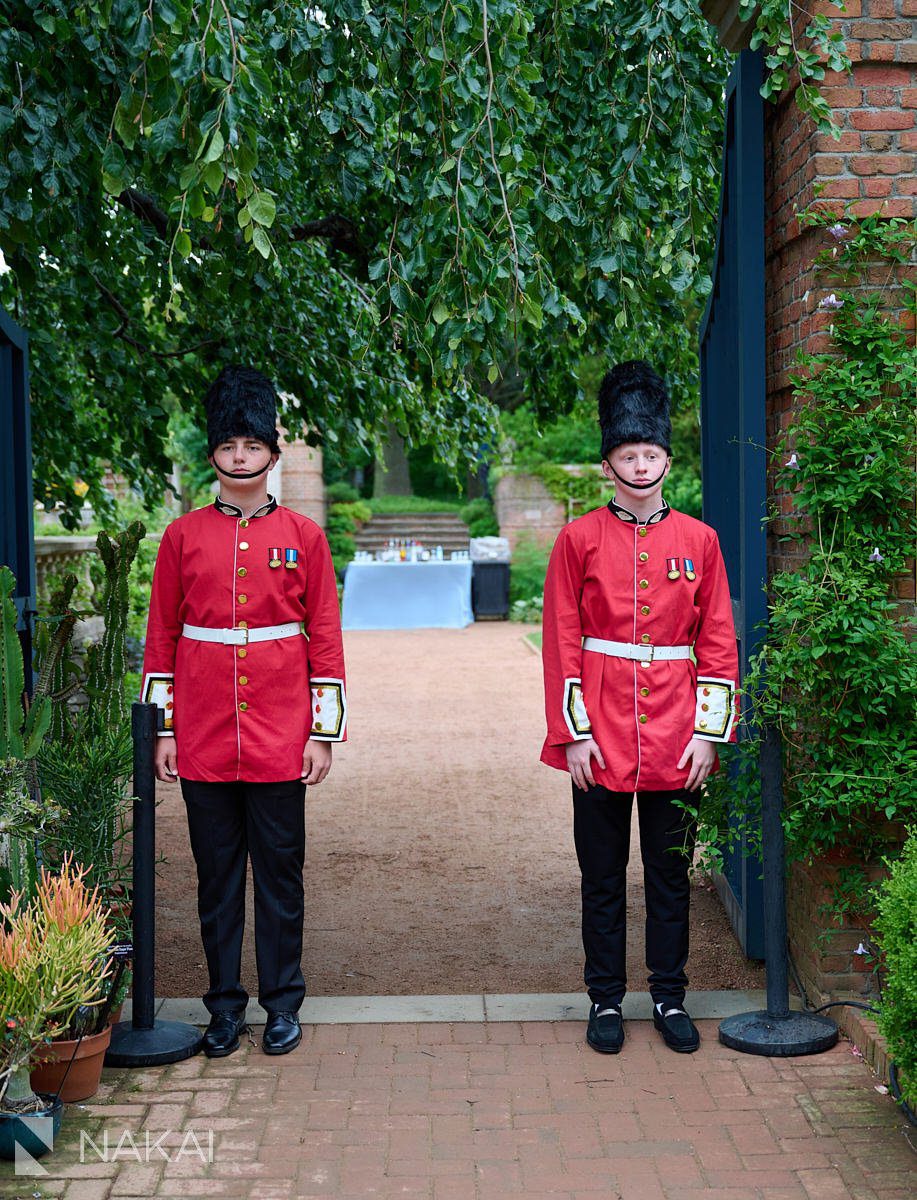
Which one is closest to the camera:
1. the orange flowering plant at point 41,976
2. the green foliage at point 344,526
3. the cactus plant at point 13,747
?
the orange flowering plant at point 41,976

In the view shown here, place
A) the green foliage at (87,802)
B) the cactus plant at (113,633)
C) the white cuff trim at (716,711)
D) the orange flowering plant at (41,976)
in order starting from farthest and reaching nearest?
1. the cactus plant at (113,633)
2. the green foliage at (87,802)
3. the white cuff trim at (716,711)
4. the orange flowering plant at (41,976)

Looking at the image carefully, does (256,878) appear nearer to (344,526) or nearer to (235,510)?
(235,510)

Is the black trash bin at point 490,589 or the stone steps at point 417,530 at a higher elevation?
the stone steps at point 417,530

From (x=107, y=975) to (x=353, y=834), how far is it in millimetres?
3892

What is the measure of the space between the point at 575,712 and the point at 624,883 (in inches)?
23.1

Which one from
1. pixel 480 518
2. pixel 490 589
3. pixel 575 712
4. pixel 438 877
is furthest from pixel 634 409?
pixel 480 518

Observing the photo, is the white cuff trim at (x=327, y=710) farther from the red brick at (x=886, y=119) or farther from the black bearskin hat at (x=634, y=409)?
the red brick at (x=886, y=119)

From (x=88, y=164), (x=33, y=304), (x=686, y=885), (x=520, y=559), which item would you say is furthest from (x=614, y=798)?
(x=520, y=559)

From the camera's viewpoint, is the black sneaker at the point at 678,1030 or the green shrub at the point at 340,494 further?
the green shrub at the point at 340,494

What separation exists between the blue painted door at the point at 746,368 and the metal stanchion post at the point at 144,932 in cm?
187

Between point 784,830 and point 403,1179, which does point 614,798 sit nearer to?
point 784,830

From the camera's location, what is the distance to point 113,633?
578cm

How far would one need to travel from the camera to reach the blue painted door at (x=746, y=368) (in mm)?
4562

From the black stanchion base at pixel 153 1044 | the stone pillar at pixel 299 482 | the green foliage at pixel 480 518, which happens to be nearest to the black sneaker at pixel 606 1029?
the black stanchion base at pixel 153 1044
